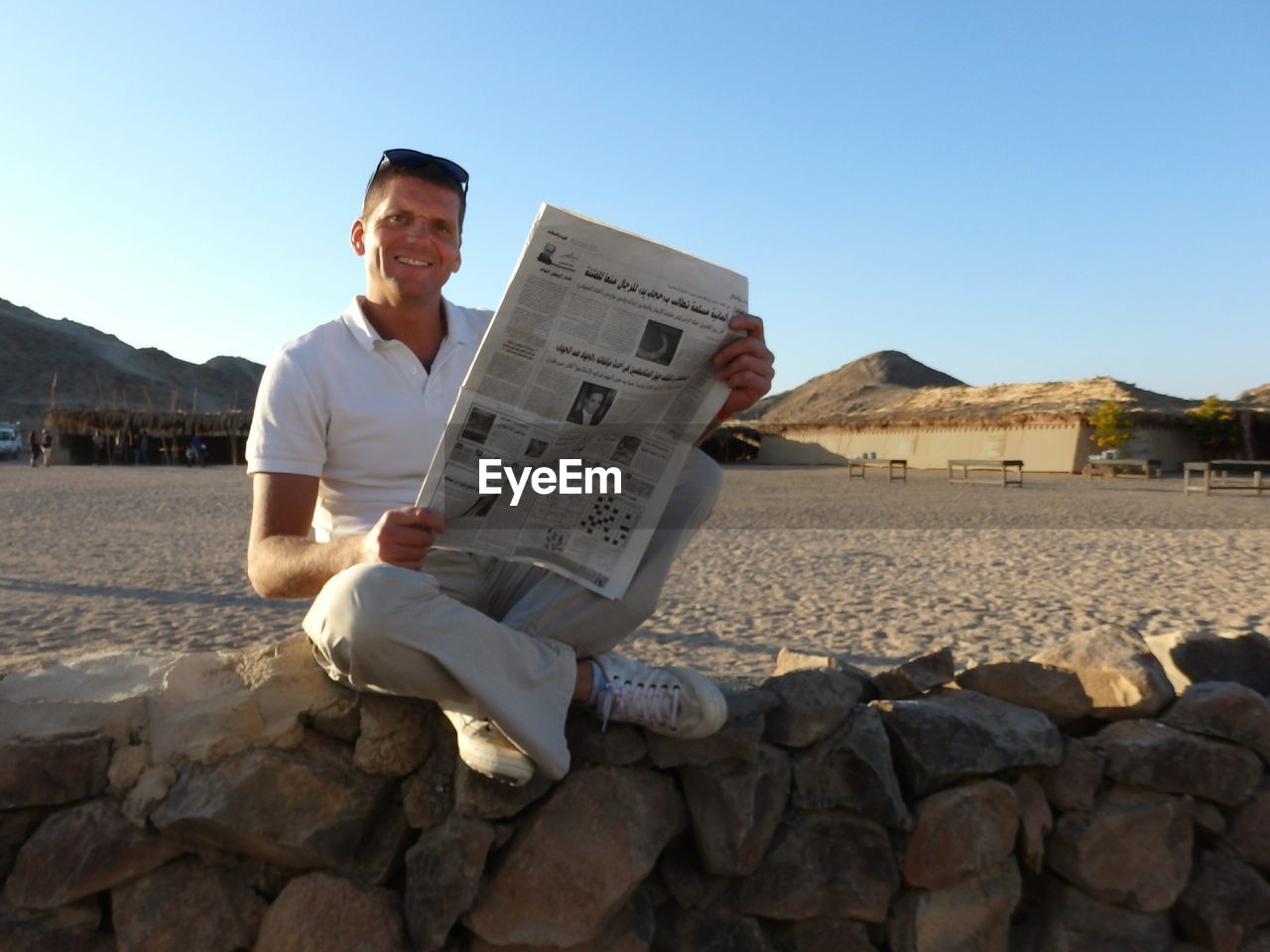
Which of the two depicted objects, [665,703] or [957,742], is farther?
→ [957,742]

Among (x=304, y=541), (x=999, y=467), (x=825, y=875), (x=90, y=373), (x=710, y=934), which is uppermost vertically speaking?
(x=90, y=373)

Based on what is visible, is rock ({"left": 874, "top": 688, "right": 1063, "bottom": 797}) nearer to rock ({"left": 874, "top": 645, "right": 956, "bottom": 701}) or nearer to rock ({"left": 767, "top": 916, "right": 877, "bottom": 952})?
rock ({"left": 874, "top": 645, "right": 956, "bottom": 701})

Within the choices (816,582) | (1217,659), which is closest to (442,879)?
(1217,659)

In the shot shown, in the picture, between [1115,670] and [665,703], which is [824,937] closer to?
[665,703]

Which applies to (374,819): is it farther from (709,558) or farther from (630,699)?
(709,558)

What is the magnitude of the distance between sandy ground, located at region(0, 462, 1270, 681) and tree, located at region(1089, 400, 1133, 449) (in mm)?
14006

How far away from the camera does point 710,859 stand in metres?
1.99

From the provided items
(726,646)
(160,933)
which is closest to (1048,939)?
(160,933)

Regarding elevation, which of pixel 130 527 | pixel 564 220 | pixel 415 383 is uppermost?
pixel 564 220

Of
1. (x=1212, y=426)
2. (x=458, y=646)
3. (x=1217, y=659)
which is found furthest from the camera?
(x=1212, y=426)

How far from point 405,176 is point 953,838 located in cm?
190

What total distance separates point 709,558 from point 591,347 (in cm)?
675

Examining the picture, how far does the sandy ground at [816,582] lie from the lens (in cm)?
506

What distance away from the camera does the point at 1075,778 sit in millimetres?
2182
